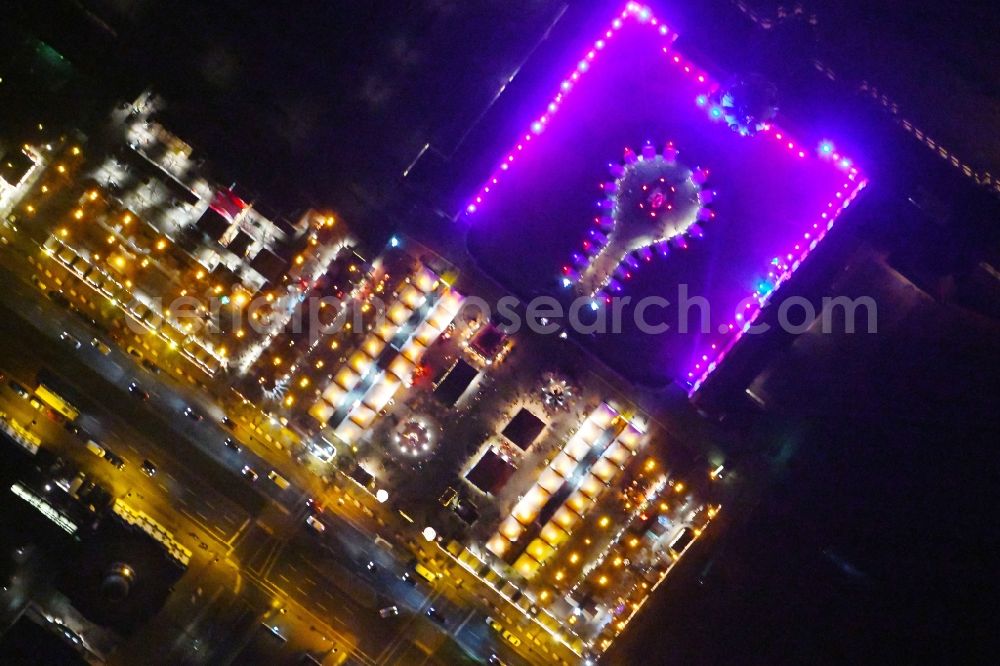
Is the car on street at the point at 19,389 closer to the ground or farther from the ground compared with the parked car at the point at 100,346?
closer to the ground

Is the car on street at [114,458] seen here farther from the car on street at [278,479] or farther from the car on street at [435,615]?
the car on street at [435,615]

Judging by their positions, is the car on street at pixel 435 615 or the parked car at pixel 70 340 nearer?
the parked car at pixel 70 340

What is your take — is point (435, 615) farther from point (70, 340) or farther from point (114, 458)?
point (70, 340)

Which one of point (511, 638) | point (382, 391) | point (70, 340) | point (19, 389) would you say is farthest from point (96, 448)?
point (511, 638)

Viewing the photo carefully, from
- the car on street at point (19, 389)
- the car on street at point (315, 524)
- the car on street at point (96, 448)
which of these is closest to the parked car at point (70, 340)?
the car on street at point (19, 389)

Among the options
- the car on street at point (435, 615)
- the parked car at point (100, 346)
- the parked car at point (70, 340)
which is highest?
the parked car at point (100, 346)

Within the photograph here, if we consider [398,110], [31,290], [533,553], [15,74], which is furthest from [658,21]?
[31,290]

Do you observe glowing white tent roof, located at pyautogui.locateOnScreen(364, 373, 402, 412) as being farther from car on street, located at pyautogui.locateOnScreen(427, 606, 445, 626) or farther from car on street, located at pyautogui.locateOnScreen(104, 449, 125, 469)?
car on street, located at pyautogui.locateOnScreen(104, 449, 125, 469)
